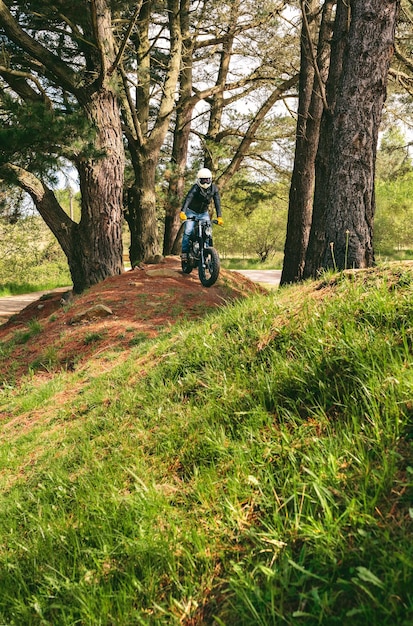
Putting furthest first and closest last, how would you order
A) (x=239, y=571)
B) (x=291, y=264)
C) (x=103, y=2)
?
1. (x=291, y=264)
2. (x=103, y=2)
3. (x=239, y=571)

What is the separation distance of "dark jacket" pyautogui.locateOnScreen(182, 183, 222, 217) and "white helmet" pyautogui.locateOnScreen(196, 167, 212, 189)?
0.08m

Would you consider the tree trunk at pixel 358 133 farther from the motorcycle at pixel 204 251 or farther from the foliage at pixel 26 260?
the foliage at pixel 26 260

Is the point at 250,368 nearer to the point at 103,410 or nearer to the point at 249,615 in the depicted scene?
the point at 103,410

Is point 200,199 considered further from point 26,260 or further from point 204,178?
point 26,260

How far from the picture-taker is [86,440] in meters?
3.32

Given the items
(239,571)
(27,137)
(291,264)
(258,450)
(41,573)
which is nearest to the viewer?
(239,571)

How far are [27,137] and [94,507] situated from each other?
6543 mm

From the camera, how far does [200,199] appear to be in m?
8.41

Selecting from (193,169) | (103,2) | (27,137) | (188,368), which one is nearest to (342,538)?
(188,368)

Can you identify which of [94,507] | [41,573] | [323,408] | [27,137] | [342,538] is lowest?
[41,573]

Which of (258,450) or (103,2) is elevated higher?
(103,2)

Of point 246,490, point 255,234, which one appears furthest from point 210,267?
point 255,234

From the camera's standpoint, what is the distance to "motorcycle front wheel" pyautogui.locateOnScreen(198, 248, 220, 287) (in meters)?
8.00

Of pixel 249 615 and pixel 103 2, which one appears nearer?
pixel 249 615
